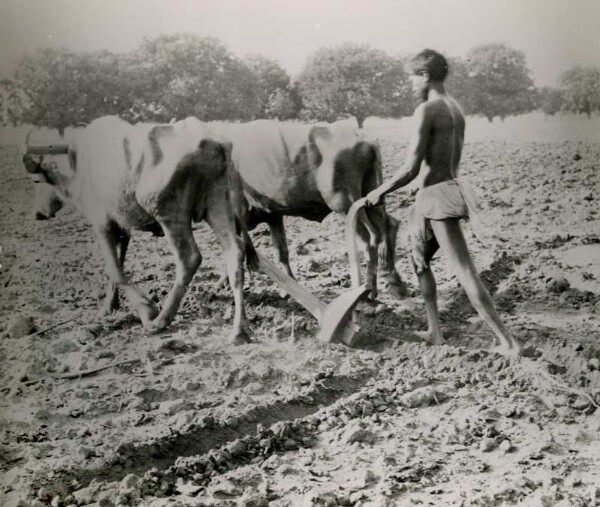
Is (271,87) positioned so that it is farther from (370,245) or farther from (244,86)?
(370,245)

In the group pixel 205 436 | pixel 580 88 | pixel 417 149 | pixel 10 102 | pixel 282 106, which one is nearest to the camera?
pixel 205 436

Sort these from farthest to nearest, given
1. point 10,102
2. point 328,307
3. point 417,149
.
Answer: point 328,307 < point 417,149 < point 10,102

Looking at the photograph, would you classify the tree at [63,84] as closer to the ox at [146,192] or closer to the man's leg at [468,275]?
the ox at [146,192]

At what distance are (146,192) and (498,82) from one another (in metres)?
1.67

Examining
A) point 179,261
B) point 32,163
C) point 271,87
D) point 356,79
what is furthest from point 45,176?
point 356,79

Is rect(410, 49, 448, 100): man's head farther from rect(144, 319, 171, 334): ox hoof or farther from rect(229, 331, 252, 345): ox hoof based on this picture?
rect(144, 319, 171, 334): ox hoof

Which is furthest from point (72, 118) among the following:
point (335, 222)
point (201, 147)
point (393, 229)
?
point (393, 229)

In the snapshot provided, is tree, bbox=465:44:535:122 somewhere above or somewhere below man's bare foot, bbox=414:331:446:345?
above

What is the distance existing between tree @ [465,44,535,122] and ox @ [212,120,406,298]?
55 cm

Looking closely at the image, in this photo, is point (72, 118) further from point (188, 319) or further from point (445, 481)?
point (445, 481)

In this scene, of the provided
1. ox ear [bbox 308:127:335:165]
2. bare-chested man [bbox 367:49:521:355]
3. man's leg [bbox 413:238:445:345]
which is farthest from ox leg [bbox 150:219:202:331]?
man's leg [bbox 413:238:445:345]

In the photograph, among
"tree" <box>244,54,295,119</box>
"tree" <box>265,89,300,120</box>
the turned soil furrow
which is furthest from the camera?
"tree" <box>265,89,300,120</box>

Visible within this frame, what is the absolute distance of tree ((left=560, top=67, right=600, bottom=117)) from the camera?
13.4 feet

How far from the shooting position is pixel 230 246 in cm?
384
